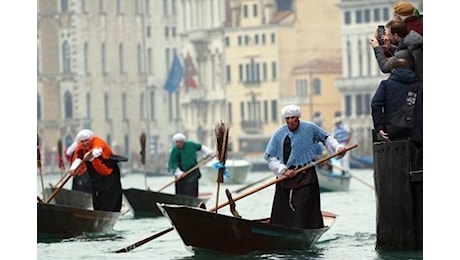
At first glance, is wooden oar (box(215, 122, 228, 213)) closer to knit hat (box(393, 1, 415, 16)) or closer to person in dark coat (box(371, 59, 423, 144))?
person in dark coat (box(371, 59, 423, 144))

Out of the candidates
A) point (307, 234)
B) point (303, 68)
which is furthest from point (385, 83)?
point (303, 68)

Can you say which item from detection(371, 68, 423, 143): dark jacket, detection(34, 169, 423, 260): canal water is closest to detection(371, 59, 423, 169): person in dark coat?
detection(371, 68, 423, 143): dark jacket

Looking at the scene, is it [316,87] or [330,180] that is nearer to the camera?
[330,180]

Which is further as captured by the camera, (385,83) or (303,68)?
(303,68)

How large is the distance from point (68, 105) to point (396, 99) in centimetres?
11257

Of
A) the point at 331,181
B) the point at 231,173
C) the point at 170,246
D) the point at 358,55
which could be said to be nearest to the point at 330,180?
the point at 331,181

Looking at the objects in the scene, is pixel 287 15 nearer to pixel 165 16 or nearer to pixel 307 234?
pixel 165 16

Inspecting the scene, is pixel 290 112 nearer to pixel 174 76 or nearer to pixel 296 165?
pixel 296 165

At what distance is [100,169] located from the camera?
21.1 m
